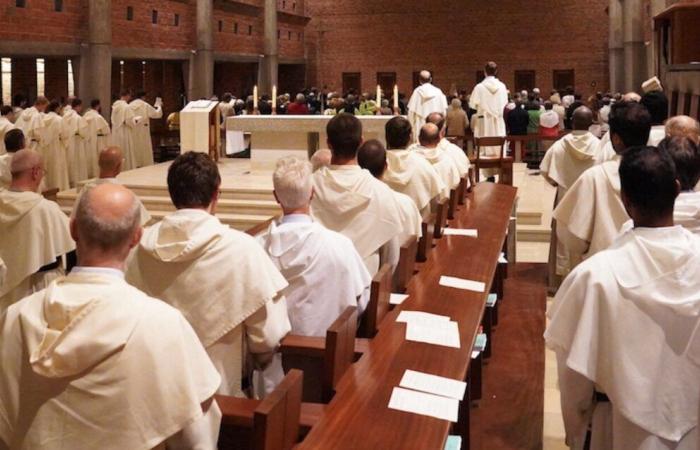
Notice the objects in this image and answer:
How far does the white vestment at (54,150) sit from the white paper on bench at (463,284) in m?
11.4

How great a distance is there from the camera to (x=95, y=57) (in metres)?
17.7

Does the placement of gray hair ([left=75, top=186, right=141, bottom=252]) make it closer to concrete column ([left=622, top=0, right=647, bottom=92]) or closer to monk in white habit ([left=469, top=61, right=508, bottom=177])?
monk in white habit ([left=469, top=61, right=508, bottom=177])

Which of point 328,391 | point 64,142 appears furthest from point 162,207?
point 328,391

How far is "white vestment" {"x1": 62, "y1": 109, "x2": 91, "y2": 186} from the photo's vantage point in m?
15.8

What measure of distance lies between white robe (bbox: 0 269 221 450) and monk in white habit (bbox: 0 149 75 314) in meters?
4.32

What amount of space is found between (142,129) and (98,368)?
16.6 meters

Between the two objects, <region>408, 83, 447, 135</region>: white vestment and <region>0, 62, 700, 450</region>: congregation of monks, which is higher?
<region>408, 83, 447, 135</region>: white vestment

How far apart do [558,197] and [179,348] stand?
6772 millimetres

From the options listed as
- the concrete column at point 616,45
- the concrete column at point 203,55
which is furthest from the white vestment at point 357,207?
Answer: the concrete column at point 616,45

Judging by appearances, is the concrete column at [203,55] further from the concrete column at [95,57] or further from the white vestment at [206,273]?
the white vestment at [206,273]

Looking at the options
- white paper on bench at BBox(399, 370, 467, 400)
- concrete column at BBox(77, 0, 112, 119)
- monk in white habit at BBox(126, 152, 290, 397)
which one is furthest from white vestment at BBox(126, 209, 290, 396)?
concrete column at BBox(77, 0, 112, 119)

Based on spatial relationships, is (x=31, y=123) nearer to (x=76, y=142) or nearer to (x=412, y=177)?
(x=76, y=142)

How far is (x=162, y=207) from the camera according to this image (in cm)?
1277

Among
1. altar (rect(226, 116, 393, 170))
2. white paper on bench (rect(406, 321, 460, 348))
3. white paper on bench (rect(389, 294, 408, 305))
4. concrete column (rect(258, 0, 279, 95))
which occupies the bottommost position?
white paper on bench (rect(406, 321, 460, 348))
